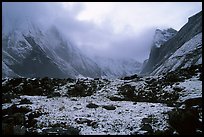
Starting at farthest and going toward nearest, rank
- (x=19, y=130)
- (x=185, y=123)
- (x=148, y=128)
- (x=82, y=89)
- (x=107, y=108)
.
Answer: (x=82, y=89)
(x=107, y=108)
(x=148, y=128)
(x=185, y=123)
(x=19, y=130)

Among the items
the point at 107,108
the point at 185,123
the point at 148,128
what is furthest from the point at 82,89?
the point at 185,123

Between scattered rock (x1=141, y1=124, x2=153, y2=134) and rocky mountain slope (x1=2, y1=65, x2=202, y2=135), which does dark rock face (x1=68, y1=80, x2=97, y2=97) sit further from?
scattered rock (x1=141, y1=124, x2=153, y2=134)

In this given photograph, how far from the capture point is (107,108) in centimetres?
2889

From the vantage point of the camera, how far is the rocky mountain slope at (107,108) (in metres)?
22.1

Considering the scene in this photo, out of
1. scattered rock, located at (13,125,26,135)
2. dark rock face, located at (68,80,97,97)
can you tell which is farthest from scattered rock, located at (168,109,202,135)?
dark rock face, located at (68,80,97,97)

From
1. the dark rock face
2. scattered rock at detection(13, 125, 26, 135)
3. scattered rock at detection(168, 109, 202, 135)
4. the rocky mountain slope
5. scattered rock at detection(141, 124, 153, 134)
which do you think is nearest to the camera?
scattered rock at detection(13, 125, 26, 135)

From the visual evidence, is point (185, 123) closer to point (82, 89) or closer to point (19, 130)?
point (19, 130)

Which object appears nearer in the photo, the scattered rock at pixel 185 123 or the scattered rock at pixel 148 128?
the scattered rock at pixel 185 123

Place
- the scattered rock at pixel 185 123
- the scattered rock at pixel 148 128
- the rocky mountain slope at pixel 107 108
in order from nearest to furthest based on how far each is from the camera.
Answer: the scattered rock at pixel 185 123 → the scattered rock at pixel 148 128 → the rocky mountain slope at pixel 107 108

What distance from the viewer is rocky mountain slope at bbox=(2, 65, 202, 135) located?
22125 millimetres

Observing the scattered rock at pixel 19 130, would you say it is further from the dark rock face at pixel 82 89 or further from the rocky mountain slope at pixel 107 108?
the dark rock face at pixel 82 89

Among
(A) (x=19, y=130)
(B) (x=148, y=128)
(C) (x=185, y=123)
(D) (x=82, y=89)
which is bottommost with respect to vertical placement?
(A) (x=19, y=130)

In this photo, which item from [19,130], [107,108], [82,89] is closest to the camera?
[19,130]

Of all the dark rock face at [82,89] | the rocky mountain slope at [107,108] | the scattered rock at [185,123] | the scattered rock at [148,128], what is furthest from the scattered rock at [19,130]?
the dark rock face at [82,89]
